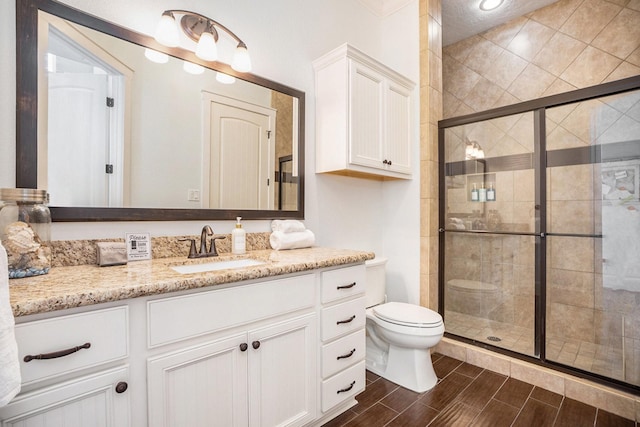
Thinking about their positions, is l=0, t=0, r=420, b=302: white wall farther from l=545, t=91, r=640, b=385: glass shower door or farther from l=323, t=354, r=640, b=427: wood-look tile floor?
l=545, t=91, r=640, b=385: glass shower door

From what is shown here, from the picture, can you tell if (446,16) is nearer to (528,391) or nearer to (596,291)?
(596,291)

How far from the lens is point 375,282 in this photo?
2189 millimetres

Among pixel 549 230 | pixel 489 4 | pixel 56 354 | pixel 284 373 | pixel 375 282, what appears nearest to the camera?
pixel 56 354

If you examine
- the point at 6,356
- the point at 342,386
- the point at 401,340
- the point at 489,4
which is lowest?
the point at 342,386

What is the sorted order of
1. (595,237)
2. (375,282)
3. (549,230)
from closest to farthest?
(595,237), (549,230), (375,282)

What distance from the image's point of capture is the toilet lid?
1815 millimetres

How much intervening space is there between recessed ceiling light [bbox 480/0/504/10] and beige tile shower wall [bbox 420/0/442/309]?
0.54 meters

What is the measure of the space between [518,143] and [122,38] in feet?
8.19

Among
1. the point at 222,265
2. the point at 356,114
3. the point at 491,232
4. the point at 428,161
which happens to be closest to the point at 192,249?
the point at 222,265

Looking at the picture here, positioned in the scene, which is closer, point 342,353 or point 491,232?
point 342,353

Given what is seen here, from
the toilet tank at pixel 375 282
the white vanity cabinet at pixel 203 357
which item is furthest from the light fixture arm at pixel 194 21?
the toilet tank at pixel 375 282

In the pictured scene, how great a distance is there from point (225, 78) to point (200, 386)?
1498mm

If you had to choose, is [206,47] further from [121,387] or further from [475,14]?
[475,14]

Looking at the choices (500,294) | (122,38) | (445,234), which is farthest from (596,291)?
(122,38)
